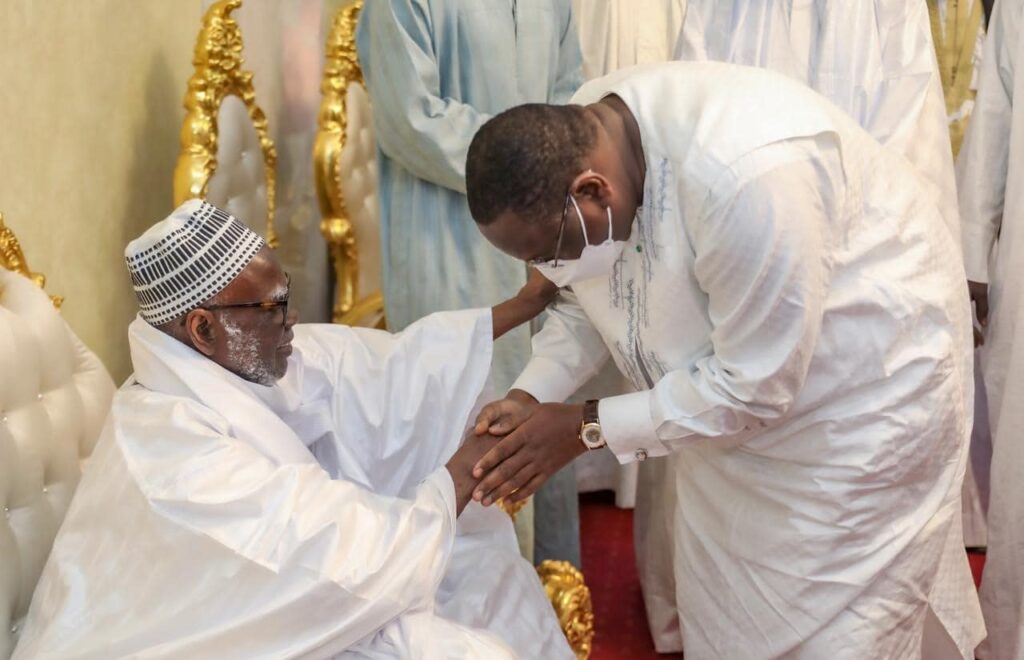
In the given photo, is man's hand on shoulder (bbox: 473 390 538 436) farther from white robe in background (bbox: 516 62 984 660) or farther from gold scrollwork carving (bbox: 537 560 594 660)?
gold scrollwork carving (bbox: 537 560 594 660)

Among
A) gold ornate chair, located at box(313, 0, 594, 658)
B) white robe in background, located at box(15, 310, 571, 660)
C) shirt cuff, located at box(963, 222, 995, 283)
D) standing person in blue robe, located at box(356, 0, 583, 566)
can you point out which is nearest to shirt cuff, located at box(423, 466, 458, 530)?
white robe in background, located at box(15, 310, 571, 660)

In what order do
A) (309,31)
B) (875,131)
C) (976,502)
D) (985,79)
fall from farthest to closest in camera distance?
(309,31) → (976,502) → (985,79) → (875,131)

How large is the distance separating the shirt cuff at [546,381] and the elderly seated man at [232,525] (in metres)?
0.25

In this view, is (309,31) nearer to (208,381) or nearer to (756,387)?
(208,381)

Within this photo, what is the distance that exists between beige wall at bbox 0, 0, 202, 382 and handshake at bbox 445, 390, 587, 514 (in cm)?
123

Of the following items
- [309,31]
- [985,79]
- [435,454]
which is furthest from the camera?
[309,31]

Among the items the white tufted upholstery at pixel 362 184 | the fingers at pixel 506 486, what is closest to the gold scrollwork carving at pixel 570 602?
the fingers at pixel 506 486

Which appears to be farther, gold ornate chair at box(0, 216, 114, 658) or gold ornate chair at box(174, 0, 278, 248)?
gold ornate chair at box(174, 0, 278, 248)

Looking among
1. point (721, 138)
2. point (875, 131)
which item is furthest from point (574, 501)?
point (721, 138)

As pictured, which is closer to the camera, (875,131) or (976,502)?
(875,131)

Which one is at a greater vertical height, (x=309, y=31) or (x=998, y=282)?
(x=309, y=31)

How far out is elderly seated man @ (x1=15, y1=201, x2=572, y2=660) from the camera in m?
1.95

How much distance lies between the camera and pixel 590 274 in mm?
2158

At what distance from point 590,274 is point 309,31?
9.48 feet
